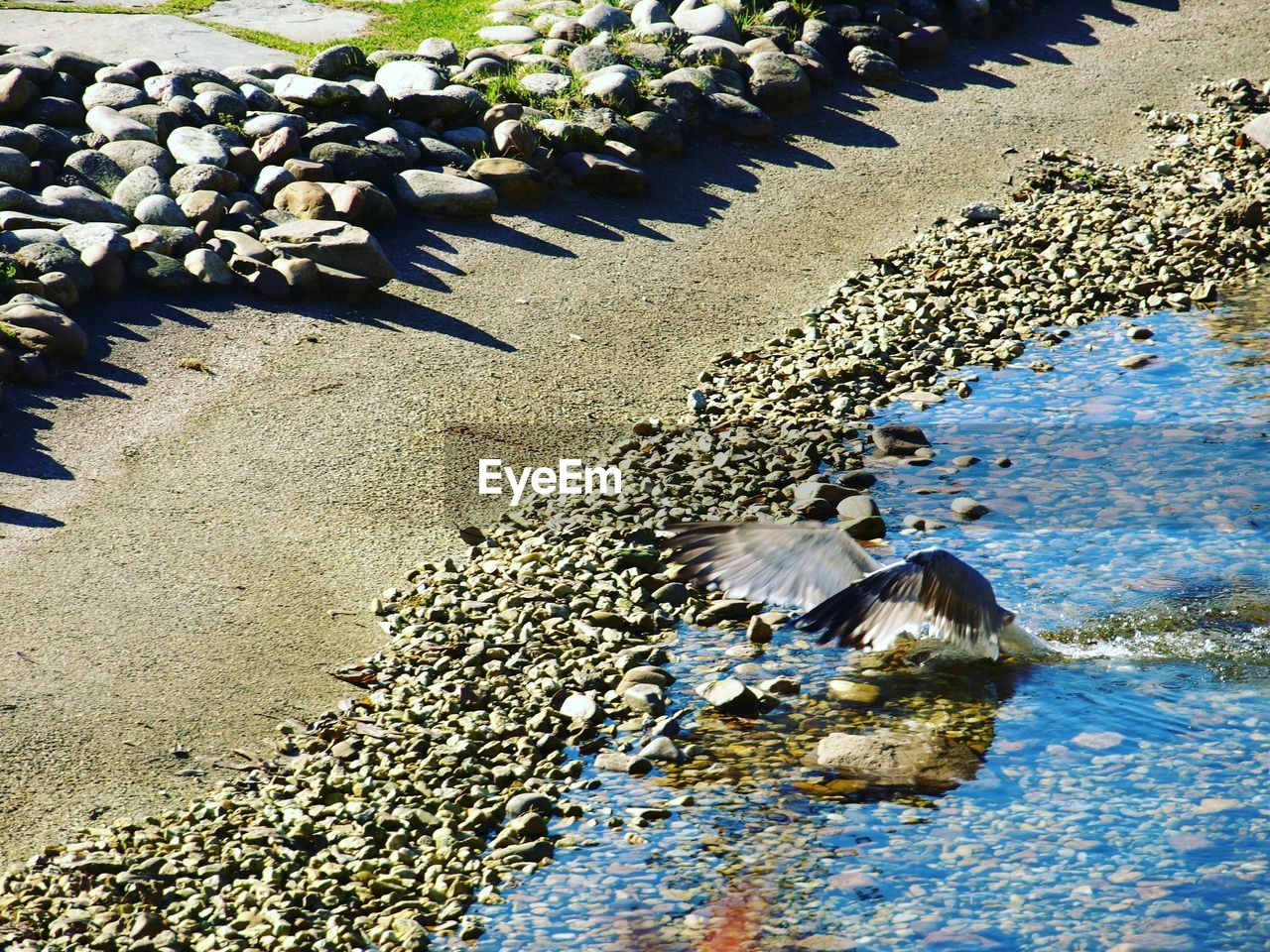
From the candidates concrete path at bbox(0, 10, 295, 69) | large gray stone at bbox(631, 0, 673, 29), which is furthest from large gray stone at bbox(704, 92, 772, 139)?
concrete path at bbox(0, 10, 295, 69)

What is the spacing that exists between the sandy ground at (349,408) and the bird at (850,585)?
1.72m

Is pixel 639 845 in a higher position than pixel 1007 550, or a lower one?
lower

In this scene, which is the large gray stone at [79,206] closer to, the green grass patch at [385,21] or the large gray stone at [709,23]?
the green grass patch at [385,21]

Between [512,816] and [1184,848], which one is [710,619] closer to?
[512,816]

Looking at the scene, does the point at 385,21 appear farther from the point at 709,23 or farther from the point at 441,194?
the point at 441,194

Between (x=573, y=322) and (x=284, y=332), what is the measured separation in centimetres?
191

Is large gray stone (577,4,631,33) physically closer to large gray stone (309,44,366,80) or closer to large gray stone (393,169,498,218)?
large gray stone (309,44,366,80)

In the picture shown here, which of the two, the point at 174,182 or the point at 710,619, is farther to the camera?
the point at 174,182

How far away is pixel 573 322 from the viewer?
881 centimetres

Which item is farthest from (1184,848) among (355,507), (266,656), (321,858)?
(355,507)

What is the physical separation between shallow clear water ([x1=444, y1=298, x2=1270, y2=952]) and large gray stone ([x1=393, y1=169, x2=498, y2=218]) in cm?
465
